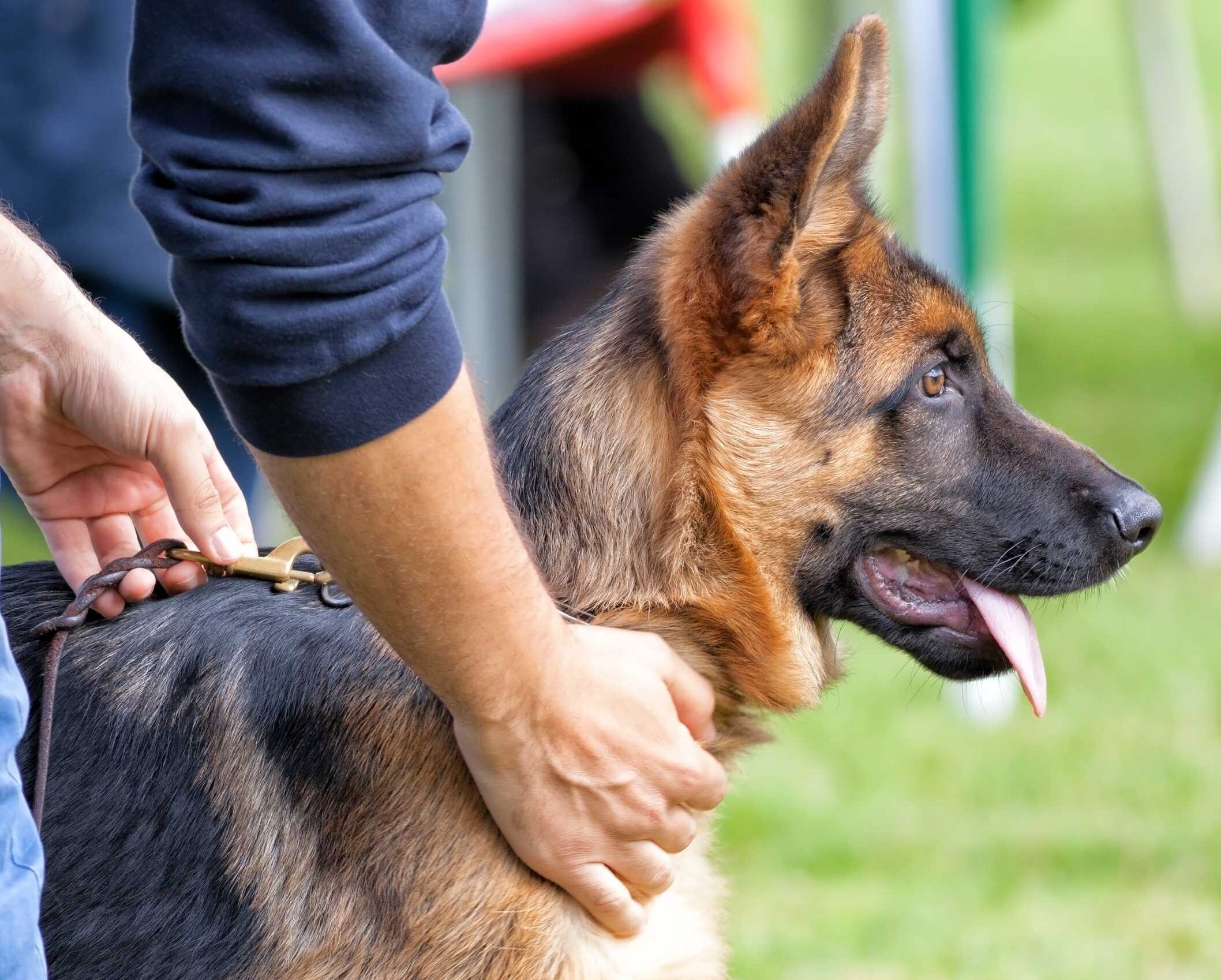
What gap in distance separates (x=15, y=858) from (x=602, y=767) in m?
0.74

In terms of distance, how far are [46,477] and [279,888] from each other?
2.50 feet

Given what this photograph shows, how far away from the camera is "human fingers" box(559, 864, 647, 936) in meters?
2.06

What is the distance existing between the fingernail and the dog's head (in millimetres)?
761

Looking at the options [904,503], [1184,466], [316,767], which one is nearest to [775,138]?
[904,503]

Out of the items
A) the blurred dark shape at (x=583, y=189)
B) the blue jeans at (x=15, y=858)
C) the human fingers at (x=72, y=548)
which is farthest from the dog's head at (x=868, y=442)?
the blurred dark shape at (x=583, y=189)

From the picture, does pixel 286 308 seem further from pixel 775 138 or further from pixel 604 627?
pixel 775 138

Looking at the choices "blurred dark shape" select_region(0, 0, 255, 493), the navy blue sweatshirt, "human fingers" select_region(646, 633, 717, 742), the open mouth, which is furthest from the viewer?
"blurred dark shape" select_region(0, 0, 255, 493)

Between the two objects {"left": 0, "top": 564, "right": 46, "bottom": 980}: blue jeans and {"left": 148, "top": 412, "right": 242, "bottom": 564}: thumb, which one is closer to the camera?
{"left": 0, "top": 564, "right": 46, "bottom": 980}: blue jeans

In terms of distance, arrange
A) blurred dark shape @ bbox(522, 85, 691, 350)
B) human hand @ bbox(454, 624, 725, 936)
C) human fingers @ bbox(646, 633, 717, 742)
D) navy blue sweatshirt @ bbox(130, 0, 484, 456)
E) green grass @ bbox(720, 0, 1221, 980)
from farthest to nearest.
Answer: blurred dark shape @ bbox(522, 85, 691, 350), green grass @ bbox(720, 0, 1221, 980), human fingers @ bbox(646, 633, 717, 742), human hand @ bbox(454, 624, 725, 936), navy blue sweatshirt @ bbox(130, 0, 484, 456)

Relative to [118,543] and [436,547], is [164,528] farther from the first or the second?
[436,547]

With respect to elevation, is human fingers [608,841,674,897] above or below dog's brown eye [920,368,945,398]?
below

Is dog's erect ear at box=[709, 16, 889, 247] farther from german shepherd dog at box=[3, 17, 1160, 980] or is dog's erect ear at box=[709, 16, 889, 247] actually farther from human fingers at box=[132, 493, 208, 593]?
human fingers at box=[132, 493, 208, 593]

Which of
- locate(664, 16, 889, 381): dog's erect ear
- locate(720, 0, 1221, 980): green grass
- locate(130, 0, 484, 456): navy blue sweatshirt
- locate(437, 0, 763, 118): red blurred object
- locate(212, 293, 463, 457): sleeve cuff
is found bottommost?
locate(720, 0, 1221, 980): green grass

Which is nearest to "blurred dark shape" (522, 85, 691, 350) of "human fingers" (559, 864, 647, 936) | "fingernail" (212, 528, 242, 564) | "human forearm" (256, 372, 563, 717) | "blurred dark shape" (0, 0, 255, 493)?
"blurred dark shape" (0, 0, 255, 493)
